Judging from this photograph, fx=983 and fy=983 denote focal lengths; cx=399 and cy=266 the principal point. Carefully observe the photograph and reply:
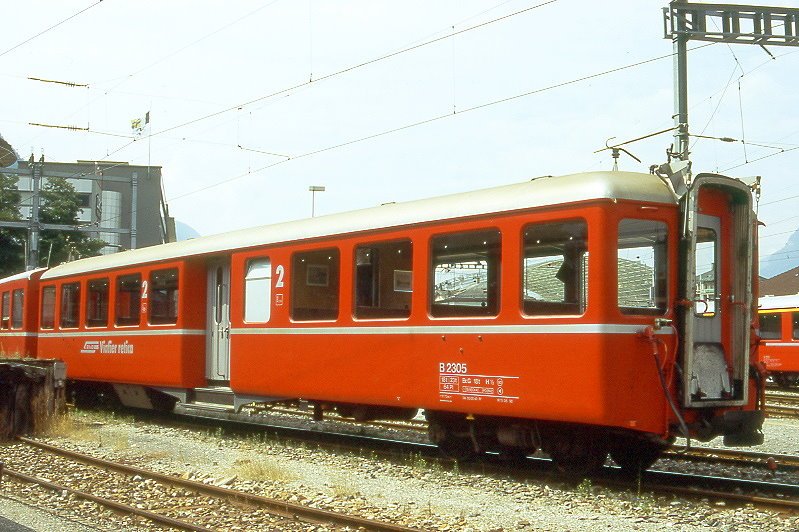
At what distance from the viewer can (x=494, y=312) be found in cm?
1001

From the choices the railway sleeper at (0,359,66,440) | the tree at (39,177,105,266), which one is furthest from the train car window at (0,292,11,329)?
the tree at (39,177,105,266)

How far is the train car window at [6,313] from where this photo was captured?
22.4 meters

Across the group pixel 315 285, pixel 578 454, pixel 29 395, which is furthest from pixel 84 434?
pixel 578 454

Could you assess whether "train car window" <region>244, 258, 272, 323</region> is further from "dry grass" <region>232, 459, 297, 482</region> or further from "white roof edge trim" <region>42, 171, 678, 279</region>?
"dry grass" <region>232, 459, 297, 482</region>

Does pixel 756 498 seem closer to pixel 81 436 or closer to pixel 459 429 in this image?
pixel 459 429

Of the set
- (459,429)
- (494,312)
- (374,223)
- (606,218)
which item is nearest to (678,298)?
(606,218)

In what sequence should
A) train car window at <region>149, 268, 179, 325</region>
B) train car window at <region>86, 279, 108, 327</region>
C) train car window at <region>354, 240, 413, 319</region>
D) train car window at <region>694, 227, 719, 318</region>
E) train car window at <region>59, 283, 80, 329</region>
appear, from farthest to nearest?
train car window at <region>59, 283, 80, 329</region> < train car window at <region>86, 279, 108, 327</region> < train car window at <region>149, 268, 179, 325</region> < train car window at <region>354, 240, 413, 319</region> < train car window at <region>694, 227, 719, 318</region>

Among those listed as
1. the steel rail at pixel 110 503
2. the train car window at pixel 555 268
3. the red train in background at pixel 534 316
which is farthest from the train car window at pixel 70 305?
the train car window at pixel 555 268

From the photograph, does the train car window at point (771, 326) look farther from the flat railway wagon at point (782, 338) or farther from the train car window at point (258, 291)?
the train car window at point (258, 291)

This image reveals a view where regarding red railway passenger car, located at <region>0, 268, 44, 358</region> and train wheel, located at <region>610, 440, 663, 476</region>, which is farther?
red railway passenger car, located at <region>0, 268, 44, 358</region>

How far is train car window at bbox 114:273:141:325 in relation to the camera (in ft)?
54.2

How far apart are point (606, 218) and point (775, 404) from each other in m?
14.7

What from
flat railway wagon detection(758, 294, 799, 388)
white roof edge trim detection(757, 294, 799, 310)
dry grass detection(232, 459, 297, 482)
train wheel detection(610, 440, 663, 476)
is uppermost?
white roof edge trim detection(757, 294, 799, 310)

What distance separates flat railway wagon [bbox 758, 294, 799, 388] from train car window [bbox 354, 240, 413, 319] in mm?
19574
